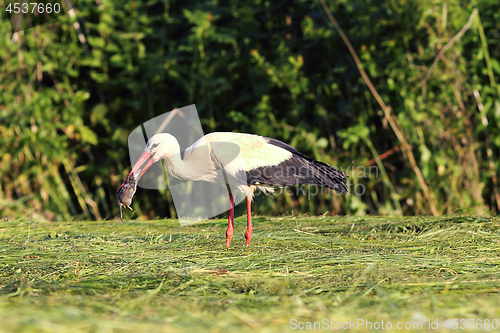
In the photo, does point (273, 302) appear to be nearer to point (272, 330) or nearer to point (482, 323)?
point (272, 330)

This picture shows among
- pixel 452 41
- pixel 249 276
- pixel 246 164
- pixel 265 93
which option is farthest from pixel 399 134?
pixel 249 276

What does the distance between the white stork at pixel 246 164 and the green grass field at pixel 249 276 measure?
0.35 m

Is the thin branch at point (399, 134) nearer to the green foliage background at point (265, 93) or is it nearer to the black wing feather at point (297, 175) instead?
the green foliage background at point (265, 93)

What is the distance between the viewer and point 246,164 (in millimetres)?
3744

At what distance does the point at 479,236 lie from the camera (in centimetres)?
319

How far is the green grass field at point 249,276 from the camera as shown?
1.65 metres

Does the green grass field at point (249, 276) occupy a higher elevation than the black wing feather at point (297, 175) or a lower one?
lower

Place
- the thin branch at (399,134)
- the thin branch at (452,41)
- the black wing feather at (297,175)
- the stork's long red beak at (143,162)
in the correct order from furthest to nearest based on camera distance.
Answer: the thin branch at (399,134) → the thin branch at (452,41) → the black wing feather at (297,175) → the stork's long red beak at (143,162)

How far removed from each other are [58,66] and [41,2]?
34.1 inches

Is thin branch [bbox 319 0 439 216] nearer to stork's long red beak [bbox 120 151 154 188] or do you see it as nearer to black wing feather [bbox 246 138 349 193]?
black wing feather [bbox 246 138 349 193]

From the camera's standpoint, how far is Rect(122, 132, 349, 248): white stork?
3730 mm

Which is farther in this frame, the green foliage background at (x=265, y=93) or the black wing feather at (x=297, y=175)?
the green foliage background at (x=265, y=93)

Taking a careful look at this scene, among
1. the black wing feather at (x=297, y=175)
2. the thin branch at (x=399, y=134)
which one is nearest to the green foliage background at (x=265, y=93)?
the thin branch at (x=399, y=134)

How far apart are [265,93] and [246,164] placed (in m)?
2.15
